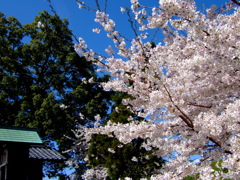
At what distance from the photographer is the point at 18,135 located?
7.14 meters

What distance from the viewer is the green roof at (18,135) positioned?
6912 mm

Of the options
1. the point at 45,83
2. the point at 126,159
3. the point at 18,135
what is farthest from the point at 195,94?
the point at 45,83

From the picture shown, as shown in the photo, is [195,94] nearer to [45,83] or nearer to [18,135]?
[18,135]

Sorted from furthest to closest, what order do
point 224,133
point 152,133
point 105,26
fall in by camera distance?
point 105,26
point 152,133
point 224,133

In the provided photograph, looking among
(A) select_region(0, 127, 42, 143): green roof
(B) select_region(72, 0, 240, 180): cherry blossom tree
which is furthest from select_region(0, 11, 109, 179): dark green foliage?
(B) select_region(72, 0, 240, 180): cherry blossom tree

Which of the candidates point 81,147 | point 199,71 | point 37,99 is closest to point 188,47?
point 199,71

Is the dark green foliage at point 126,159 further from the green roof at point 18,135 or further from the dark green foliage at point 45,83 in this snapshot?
the dark green foliage at point 45,83

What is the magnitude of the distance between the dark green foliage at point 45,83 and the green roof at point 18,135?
9.07 metres

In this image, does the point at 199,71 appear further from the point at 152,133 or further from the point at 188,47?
the point at 152,133

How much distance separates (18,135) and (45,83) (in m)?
12.3

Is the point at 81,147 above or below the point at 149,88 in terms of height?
above

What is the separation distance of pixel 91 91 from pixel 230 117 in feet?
54.1

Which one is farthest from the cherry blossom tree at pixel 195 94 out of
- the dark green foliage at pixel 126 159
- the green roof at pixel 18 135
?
the dark green foliage at pixel 126 159

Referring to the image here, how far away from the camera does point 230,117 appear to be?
2.92 meters
